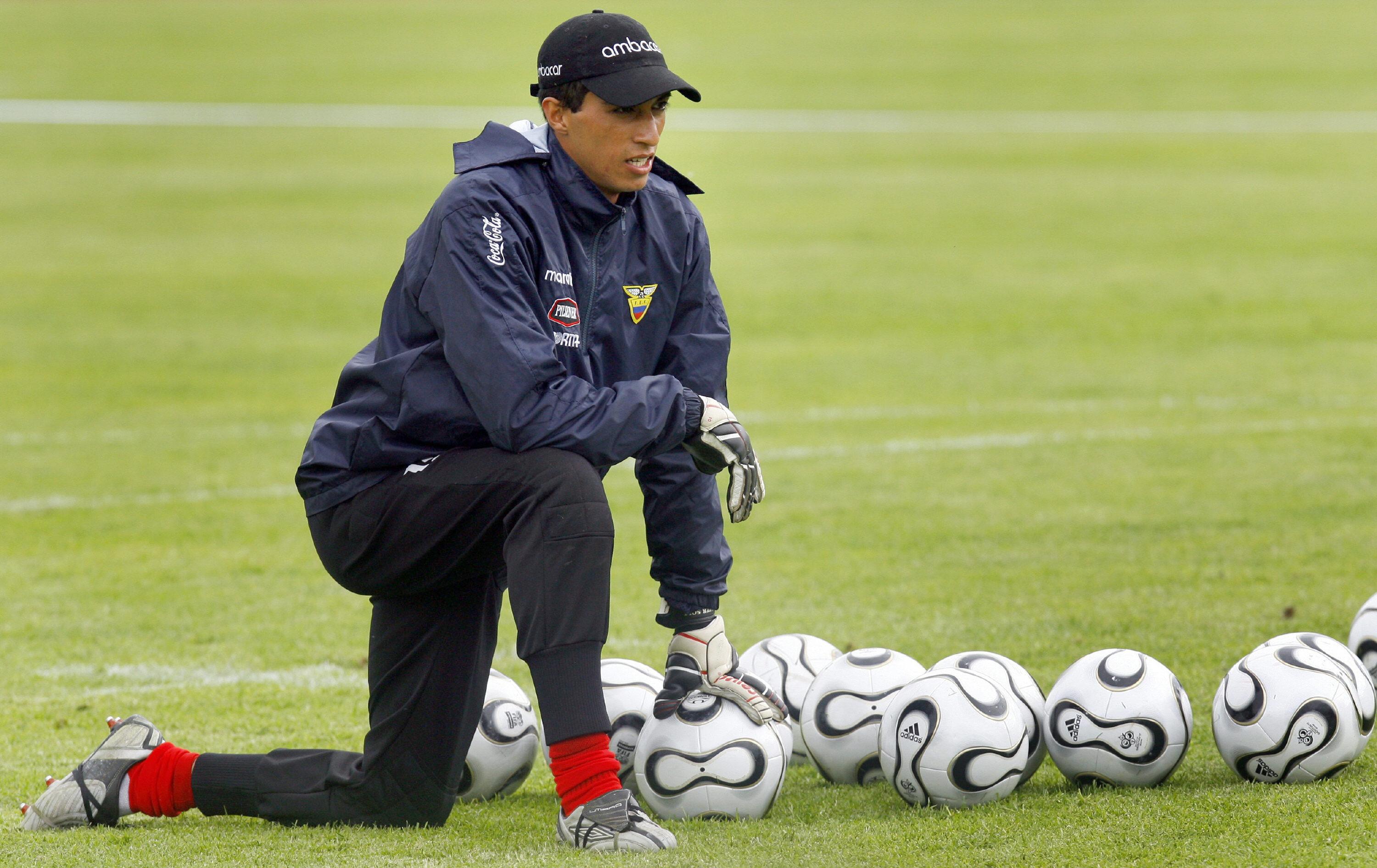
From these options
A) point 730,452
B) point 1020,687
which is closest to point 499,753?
point 730,452

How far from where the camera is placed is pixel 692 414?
13.8 feet

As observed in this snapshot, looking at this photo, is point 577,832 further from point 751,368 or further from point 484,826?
point 751,368

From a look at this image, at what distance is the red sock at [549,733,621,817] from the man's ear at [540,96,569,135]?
1574mm

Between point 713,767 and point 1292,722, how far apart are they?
1.62 meters

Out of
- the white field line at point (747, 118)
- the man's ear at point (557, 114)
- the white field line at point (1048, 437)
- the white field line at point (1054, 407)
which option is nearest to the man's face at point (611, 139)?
the man's ear at point (557, 114)

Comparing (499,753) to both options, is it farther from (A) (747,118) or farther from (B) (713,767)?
(A) (747,118)

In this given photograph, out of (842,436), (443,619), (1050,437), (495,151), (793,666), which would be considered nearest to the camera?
(495,151)

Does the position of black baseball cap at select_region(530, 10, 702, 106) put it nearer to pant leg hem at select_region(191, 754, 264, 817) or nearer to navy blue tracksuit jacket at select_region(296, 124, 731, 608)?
navy blue tracksuit jacket at select_region(296, 124, 731, 608)

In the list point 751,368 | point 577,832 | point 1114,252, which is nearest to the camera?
point 577,832

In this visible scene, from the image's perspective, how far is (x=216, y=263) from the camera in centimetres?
2080

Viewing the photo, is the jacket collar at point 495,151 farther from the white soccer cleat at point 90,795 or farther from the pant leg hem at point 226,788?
the white soccer cleat at point 90,795

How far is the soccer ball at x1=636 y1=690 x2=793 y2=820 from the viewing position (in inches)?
180

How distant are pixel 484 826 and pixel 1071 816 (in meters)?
1.61

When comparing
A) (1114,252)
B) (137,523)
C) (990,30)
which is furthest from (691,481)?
(990,30)
